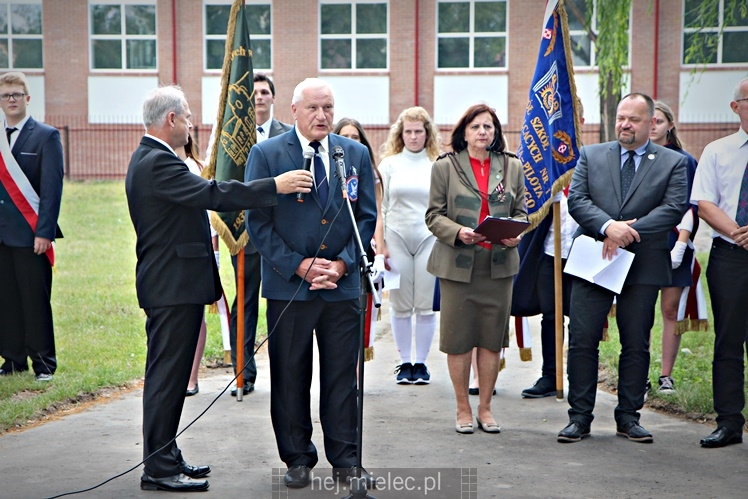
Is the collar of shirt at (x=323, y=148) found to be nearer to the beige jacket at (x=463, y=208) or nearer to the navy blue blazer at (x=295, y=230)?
the navy blue blazer at (x=295, y=230)

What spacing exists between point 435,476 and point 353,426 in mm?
558

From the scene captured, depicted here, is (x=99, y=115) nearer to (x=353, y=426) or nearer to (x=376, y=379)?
(x=376, y=379)

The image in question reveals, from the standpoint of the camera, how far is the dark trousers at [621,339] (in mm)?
6480

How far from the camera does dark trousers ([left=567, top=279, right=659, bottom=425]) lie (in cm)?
648

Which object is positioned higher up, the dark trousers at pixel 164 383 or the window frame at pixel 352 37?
the window frame at pixel 352 37

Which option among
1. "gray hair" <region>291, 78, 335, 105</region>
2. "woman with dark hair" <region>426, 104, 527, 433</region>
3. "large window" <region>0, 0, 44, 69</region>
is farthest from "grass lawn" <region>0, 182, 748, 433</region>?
"large window" <region>0, 0, 44, 69</region>

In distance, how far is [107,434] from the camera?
21.3 feet

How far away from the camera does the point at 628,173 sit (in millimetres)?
6566

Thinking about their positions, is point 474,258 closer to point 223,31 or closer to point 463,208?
point 463,208

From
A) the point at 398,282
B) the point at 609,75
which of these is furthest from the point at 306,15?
the point at 398,282

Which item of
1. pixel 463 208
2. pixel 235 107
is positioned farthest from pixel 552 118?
pixel 235 107

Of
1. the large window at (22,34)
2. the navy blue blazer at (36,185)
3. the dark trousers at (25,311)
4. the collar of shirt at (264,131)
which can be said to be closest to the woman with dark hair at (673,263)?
the collar of shirt at (264,131)

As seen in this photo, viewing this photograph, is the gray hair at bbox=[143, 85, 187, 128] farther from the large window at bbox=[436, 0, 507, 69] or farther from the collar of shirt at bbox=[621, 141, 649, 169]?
the large window at bbox=[436, 0, 507, 69]

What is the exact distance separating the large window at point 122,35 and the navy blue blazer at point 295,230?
22.0 m
